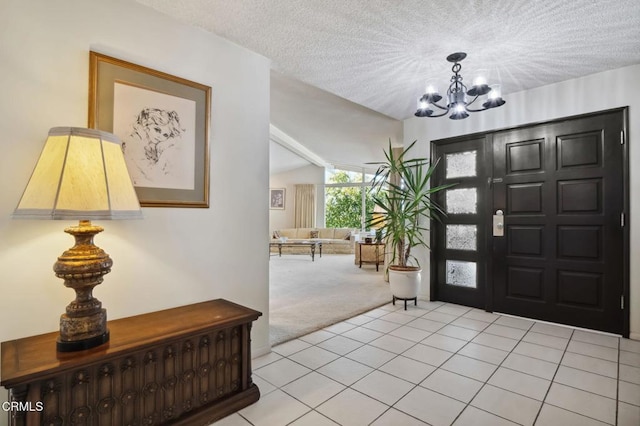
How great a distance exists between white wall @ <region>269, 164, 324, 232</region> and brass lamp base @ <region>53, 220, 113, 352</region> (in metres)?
9.28

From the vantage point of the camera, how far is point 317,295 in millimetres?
4246

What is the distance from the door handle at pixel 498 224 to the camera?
11.1ft

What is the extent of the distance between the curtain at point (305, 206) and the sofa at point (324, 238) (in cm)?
60

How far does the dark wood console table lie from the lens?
3.89 ft

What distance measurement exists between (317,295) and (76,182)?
3.41 meters

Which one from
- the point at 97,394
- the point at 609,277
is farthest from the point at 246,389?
the point at 609,277

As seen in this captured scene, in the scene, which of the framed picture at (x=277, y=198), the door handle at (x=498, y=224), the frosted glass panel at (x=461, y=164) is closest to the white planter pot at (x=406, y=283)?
the door handle at (x=498, y=224)

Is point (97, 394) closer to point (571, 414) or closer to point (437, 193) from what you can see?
point (571, 414)

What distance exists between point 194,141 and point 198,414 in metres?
1.64

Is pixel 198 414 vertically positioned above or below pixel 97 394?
below

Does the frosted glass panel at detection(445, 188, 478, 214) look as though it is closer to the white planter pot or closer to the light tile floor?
the white planter pot

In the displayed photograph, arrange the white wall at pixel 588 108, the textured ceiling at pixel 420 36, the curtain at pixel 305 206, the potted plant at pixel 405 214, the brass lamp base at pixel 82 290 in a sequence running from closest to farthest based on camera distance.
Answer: the brass lamp base at pixel 82 290 < the textured ceiling at pixel 420 36 < the white wall at pixel 588 108 < the potted plant at pixel 405 214 < the curtain at pixel 305 206

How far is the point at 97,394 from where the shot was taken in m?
1.32

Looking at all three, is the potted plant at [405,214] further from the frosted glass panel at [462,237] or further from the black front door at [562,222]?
the black front door at [562,222]
